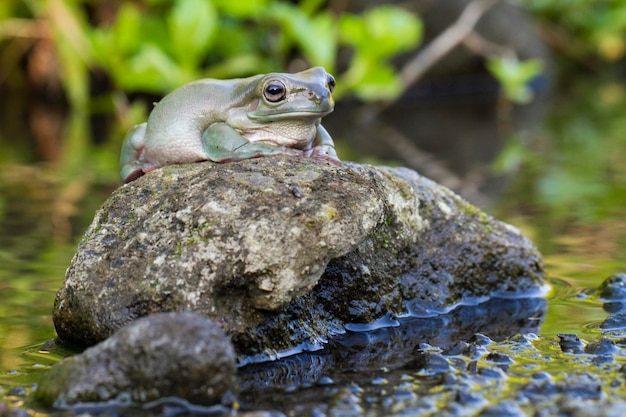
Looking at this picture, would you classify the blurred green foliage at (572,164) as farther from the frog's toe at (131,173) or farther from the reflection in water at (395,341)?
the frog's toe at (131,173)

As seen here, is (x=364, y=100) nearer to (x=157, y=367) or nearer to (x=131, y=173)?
(x=131, y=173)

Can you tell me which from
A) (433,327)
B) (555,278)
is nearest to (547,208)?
(555,278)

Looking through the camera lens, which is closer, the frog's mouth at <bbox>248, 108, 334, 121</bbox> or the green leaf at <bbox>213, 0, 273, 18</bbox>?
the frog's mouth at <bbox>248, 108, 334, 121</bbox>

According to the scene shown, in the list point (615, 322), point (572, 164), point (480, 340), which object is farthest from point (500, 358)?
point (572, 164)

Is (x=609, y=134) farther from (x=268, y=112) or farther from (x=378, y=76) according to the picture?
(x=268, y=112)

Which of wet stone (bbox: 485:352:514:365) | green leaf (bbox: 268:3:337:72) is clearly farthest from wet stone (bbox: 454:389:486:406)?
green leaf (bbox: 268:3:337:72)

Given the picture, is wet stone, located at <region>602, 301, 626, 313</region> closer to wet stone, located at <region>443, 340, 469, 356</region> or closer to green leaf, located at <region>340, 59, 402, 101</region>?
wet stone, located at <region>443, 340, 469, 356</region>
